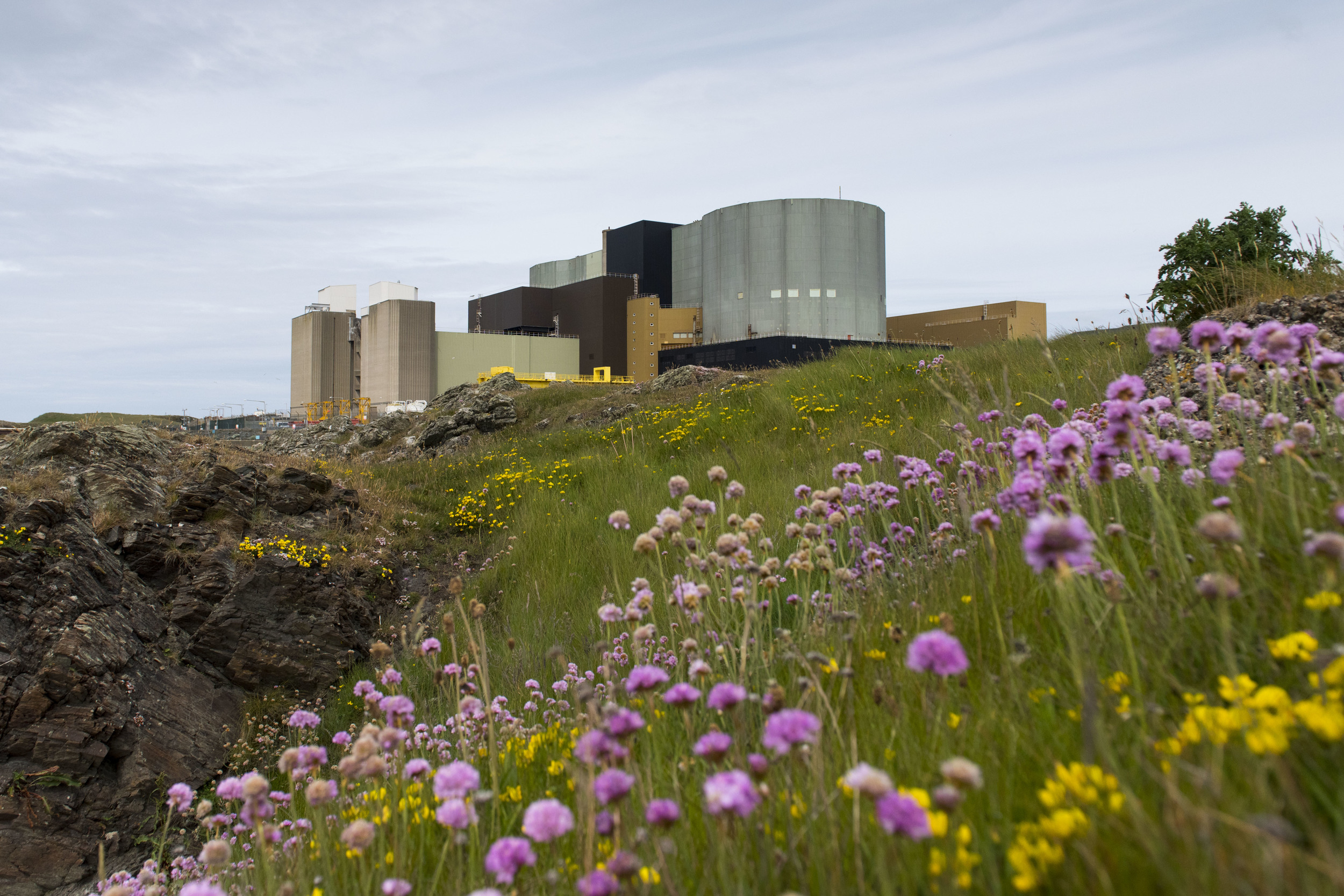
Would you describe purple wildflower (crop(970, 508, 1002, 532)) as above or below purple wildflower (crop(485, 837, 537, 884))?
above

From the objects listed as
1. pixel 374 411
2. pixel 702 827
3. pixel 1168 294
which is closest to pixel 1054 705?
pixel 702 827

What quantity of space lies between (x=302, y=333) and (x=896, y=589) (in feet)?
202

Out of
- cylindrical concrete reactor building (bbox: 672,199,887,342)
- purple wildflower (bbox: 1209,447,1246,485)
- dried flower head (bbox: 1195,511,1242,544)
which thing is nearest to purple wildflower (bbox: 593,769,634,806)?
dried flower head (bbox: 1195,511,1242,544)

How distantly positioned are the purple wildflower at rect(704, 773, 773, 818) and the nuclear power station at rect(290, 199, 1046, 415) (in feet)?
138

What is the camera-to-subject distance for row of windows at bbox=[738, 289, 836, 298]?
47.8 m

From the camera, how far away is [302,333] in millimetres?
56562

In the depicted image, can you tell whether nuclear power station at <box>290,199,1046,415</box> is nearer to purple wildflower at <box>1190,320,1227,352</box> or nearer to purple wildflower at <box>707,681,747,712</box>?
purple wildflower at <box>1190,320,1227,352</box>

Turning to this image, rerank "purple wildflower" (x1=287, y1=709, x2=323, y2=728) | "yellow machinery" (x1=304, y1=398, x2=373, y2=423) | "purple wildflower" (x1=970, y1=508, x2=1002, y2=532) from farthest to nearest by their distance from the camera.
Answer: "yellow machinery" (x1=304, y1=398, x2=373, y2=423), "purple wildflower" (x1=287, y1=709, x2=323, y2=728), "purple wildflower" (x1=970, y1=508, x2=1002, y2=532)

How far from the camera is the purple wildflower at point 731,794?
3.53ft

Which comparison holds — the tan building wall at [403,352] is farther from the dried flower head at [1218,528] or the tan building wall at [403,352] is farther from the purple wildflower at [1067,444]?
the dried flower head at [1218,528]

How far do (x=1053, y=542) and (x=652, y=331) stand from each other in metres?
53.7

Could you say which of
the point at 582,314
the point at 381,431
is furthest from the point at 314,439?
the point at 582,314

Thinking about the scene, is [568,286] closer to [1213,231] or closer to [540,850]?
[1213,231]

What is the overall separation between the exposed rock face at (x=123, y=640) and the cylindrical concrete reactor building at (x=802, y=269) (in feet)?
141
